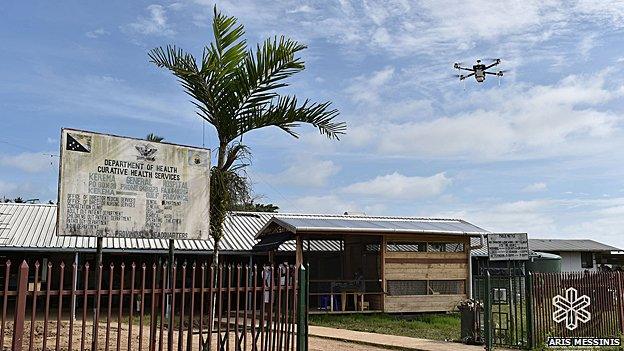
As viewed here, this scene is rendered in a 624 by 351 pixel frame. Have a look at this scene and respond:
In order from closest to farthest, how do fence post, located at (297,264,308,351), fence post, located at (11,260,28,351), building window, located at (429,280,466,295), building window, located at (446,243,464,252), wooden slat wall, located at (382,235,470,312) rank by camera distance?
fence post, located at (11,260,28,351) < fence post, located at (297,264,308,351) < wooden slat wall, located at (382,235,470,312) < building window, located at (429,280,466,295) < building window, located at (446,243,464,252)

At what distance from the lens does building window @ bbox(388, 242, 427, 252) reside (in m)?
21.6

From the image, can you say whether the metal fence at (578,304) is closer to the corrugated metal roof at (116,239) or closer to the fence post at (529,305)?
the fence post at (529,305)

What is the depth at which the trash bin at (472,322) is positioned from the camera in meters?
14.2

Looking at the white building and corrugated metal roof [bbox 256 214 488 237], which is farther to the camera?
the white building

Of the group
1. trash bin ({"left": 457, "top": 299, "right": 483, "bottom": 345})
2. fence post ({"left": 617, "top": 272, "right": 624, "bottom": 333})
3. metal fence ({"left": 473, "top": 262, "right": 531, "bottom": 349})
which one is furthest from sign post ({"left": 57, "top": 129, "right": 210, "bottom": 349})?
fence post ({"left": 617, "top": 272, "right": 624, "bottom": 333})

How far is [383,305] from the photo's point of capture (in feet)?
68.9

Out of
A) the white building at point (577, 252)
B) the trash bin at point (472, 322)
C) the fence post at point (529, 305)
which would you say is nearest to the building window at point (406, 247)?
the trash bin at point (472, 322)

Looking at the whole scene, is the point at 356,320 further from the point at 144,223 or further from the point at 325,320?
the point at 144,223

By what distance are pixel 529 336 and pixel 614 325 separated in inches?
84.9

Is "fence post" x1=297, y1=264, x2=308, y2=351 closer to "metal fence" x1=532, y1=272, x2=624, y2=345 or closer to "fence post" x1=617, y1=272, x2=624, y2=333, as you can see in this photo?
"metal fence" x1=532, y1=272, x2=624, y2=345

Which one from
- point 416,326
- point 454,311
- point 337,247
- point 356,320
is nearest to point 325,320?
point 356,320

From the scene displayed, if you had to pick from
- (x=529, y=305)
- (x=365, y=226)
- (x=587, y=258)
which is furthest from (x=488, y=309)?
(x=587, y=258)

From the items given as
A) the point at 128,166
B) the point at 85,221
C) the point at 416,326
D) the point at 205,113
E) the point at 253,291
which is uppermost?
the point at 205,113

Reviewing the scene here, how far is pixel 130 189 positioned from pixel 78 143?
92cm
